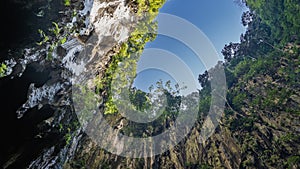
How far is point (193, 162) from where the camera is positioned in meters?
18.0

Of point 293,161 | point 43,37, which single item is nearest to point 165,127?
point 293,161

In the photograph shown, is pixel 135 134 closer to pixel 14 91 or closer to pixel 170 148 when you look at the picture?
pixel 170 148

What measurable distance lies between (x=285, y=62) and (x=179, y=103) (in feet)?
36.8

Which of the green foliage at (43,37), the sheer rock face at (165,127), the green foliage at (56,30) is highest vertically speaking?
the sheer rock face at (165,127)

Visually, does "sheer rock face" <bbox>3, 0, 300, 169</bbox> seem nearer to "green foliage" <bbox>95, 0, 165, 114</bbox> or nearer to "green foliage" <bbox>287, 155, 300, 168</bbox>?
"green foliage" <bbox>95, 0, 165, 114</bbox>

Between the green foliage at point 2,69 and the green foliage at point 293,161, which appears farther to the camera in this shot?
the green foliage at point 293,161

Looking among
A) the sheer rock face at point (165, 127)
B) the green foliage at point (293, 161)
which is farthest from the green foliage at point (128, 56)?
the green foliage at point (293, 161)

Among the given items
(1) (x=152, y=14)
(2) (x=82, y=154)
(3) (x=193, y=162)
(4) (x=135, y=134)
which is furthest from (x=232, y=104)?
(2) (x=82, y=154)

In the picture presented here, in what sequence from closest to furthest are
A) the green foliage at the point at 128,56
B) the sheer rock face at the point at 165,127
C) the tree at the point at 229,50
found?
the sheer rock face at the point at 165,127
the green foliage at the point at 128,56
the tree at the point at 229,50

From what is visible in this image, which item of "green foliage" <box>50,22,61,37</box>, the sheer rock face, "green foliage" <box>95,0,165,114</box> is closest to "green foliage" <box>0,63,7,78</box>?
"green foliage" <box>50,22,61,37</box>

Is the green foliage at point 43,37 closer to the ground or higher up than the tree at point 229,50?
closer to the ground

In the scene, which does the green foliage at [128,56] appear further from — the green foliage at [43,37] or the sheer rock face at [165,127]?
the green foliage at [43,37]

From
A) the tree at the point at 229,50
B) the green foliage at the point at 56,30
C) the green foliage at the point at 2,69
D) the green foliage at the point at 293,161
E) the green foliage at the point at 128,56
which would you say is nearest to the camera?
the green foliage at the point at 2,69

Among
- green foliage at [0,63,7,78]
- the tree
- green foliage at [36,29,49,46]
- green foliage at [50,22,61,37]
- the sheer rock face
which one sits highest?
the tree
